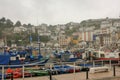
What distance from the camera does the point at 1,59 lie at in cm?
2514

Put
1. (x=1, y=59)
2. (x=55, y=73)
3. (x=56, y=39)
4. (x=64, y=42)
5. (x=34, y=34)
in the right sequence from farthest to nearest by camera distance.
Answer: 1. (x=56, y=39)
2. (x=64, y=42)
3. (x=34, y=34)
4. (x=1, y=59)
5. (x=55, y=73)

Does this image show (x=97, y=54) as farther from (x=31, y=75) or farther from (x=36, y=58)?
(x=31, y=75)

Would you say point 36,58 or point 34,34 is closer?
point 36,58

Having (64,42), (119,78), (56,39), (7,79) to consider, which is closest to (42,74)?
(7,79)

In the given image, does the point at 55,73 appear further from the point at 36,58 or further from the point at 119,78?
the point at 36,58

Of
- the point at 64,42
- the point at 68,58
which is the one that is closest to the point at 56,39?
the point at 64,42

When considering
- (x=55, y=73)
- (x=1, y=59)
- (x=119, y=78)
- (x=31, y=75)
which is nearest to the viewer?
(x=119, y=78)

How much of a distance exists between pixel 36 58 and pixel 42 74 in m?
15.6

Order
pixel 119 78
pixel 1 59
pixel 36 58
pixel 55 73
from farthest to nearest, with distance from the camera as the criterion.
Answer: pixel 36 58
pixel 1 59
pixel 55 73
pixel 119 78

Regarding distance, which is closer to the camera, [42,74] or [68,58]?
[42,74]

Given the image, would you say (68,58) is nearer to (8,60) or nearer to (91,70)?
(8,60)

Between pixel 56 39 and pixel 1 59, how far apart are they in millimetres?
125816

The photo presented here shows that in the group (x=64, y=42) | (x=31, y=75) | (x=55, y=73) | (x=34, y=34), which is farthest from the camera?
(x=64, y=42)

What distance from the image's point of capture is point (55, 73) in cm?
1730
